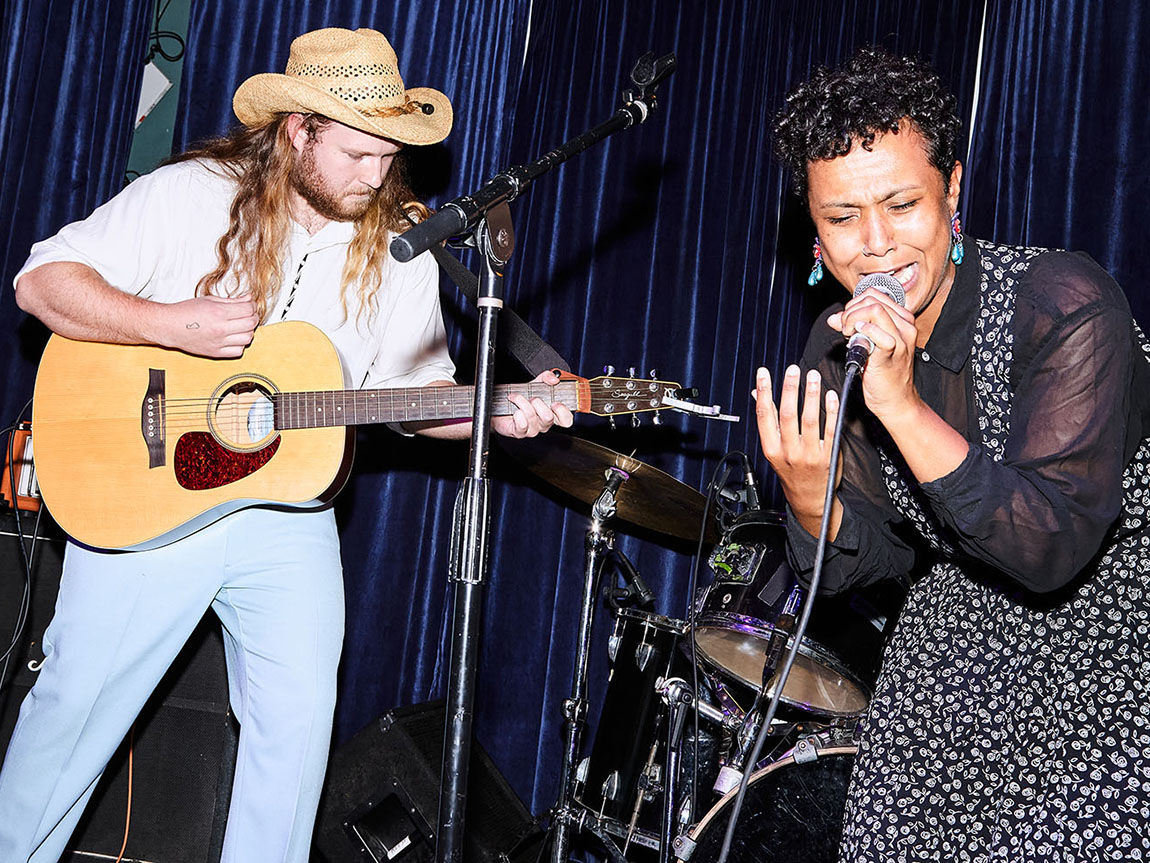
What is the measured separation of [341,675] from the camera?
3.99 meters

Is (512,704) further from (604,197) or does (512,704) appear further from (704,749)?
(604,197)

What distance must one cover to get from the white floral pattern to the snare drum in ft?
2.94

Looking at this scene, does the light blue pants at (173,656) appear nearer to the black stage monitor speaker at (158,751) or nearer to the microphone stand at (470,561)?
the black stage monitor speaker at (158,751)

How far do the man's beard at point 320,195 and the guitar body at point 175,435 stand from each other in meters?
0.42

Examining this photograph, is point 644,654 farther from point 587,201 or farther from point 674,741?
point 587,201

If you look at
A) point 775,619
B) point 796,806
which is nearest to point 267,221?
point 775,619

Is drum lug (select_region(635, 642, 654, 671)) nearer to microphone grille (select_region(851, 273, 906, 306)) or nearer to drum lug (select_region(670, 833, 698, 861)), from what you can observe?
drum lug (select_region(670, 833, 698, 861))

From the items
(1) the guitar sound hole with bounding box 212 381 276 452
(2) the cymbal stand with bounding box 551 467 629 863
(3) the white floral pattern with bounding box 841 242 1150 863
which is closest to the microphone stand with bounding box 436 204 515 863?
(3) the white floral pattern with bounding box 841 242 1150 863

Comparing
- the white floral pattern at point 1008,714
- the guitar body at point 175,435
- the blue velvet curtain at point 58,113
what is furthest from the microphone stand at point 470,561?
the blue velvet curtain at point 58,113

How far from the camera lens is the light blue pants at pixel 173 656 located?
2.66 meters

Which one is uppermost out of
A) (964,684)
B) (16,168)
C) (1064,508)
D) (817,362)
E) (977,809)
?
(16,168)

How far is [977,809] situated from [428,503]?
8.53ft

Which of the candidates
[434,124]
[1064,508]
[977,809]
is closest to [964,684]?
[977,809]

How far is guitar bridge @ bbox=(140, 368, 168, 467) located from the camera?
9.28 feet
